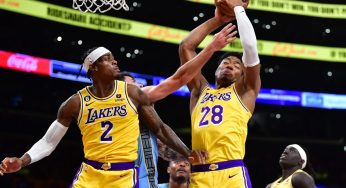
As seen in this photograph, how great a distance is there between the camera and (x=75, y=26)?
18.6 m

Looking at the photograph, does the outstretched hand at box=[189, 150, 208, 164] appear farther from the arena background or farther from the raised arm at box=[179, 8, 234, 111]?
the arena background

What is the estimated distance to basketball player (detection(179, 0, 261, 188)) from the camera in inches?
206

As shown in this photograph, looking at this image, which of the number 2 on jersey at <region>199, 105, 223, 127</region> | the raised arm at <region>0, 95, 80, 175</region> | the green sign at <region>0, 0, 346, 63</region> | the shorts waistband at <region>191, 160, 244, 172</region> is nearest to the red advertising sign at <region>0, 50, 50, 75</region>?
the green sign at <region>0, 0, 346, 63</region>

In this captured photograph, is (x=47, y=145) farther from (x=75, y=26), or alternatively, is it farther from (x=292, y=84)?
(x=292, y=84)

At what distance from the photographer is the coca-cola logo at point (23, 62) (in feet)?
59.1

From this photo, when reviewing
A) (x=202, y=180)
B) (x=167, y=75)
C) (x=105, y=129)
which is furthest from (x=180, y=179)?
(x=167, y=75)

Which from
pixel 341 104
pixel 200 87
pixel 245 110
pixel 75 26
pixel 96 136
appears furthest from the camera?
pixel 341 104

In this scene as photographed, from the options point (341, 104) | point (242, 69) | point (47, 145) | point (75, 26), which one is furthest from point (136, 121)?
point (341, 104)

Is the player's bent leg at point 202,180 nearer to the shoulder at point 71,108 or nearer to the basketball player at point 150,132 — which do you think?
the basketball player at point 150,132

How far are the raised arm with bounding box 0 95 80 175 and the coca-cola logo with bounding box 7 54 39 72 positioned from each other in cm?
1318

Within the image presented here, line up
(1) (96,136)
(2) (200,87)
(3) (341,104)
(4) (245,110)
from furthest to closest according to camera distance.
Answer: (3) (341,104), (2) (200,87), (4) (245,110), (1) (96,136)

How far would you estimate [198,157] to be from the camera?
521 cm

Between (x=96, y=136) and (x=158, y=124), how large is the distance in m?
0.61

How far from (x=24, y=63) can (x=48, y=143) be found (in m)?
13.5
